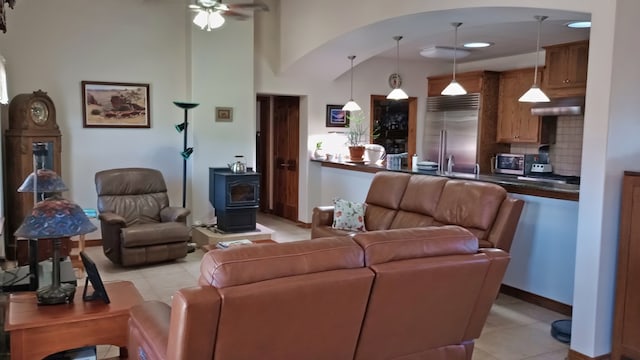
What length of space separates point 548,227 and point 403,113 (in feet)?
16.4

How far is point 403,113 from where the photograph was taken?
9062mm

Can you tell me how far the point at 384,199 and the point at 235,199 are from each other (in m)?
2.14

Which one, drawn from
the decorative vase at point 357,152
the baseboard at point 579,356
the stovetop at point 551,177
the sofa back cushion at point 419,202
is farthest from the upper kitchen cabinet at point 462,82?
the baseboard at point 579,356

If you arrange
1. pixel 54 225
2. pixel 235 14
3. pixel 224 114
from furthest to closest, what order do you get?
1. pixel 224 114
2. pixel 235 14
3. pixel 54 225

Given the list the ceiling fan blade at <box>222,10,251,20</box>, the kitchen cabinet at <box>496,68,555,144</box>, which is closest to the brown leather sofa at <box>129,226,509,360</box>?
the ceiling fan blade at <box>222,10,251,20</box>

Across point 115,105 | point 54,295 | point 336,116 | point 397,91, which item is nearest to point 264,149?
point 336,116

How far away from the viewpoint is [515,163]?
7.75 meters

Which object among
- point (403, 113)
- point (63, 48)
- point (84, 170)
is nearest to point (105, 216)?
point (84, 170)

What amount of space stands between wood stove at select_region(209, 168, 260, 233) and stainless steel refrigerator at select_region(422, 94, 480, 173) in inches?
126

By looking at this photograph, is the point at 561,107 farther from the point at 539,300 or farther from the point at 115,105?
the point at 115,105

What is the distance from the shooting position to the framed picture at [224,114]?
7023 millimetres

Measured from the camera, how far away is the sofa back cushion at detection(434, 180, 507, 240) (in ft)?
13.9

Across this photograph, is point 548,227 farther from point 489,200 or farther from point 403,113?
point 403,113

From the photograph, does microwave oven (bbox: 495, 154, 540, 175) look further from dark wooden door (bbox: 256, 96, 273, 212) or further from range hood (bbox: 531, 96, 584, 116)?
dark wooden door (bbox: 256, 96, 273, 212)
